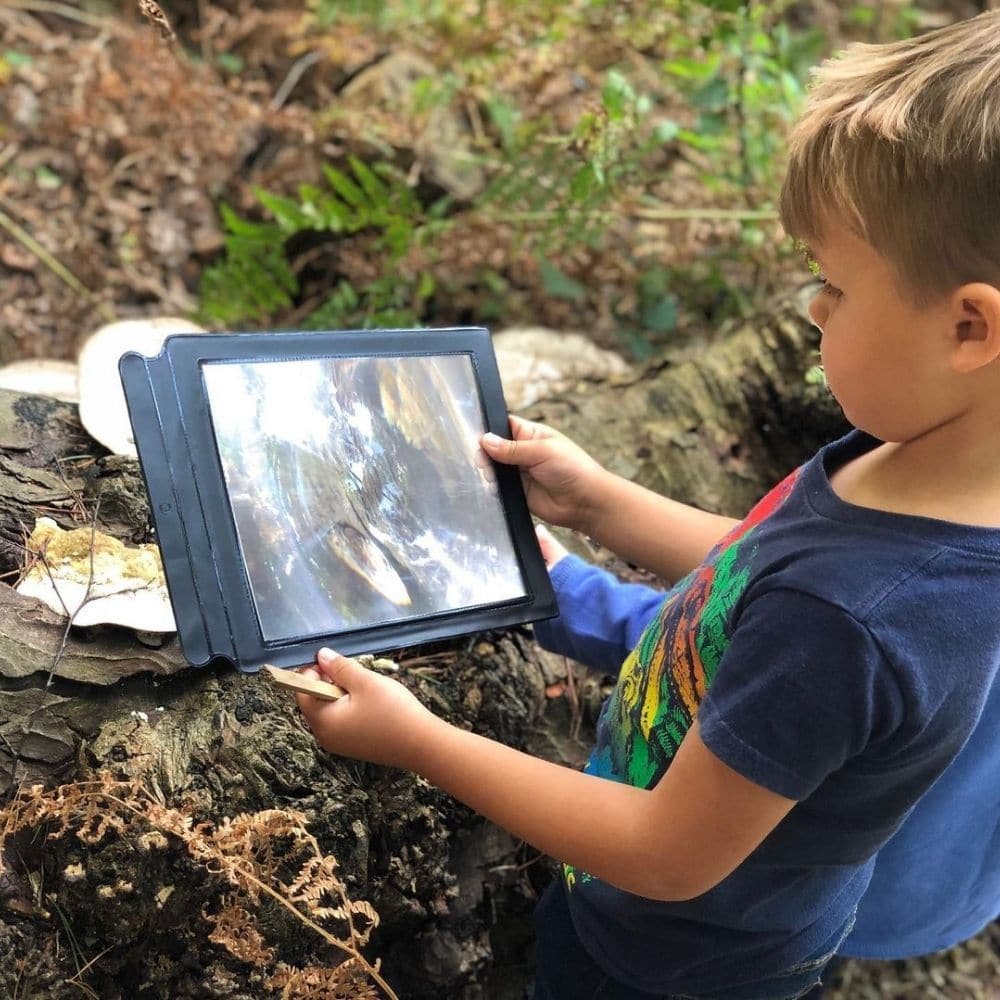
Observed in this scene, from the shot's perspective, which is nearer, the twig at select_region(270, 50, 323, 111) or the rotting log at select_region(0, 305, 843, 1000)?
the rotting log at select_region(0, 305, 843, 1000)

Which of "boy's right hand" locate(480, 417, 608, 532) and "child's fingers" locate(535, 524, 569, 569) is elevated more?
"boy's right hand" locate(480, 417, 608, 532)

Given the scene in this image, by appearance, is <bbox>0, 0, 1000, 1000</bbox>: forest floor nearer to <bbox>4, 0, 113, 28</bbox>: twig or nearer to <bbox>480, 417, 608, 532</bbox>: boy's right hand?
<bbox>4, 0, 113, 28</bbox>: twig

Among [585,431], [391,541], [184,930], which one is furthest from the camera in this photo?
[585,431]

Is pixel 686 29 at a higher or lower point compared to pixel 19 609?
higher

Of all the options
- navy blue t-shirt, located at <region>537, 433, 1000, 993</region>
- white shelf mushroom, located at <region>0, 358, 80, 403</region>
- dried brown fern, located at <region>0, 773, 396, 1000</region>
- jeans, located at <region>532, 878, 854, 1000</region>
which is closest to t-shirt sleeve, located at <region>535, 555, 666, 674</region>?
navy blue t-shirt, located at <region>537, 433, 1000, 993</region>

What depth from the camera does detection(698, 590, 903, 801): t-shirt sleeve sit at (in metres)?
0.89

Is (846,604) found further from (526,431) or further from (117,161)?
(117,161)

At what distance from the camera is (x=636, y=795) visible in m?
1.06

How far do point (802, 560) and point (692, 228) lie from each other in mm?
2198

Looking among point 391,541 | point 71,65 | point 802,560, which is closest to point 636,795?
point 802,560

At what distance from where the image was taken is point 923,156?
88 cm

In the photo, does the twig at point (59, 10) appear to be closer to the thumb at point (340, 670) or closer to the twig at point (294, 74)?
the twig at point (294, 74)

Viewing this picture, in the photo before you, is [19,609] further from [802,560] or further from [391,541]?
[802,560]

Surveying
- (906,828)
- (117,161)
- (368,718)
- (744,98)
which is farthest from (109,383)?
(744,98)
